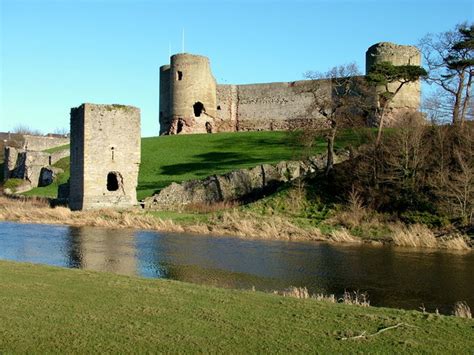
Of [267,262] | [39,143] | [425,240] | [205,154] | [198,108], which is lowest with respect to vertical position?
[267,262]

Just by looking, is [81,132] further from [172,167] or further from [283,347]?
[283,347]

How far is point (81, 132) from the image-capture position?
1073 inches

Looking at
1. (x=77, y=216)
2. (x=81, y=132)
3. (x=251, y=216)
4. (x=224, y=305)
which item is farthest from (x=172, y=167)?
(x=224, y=305)

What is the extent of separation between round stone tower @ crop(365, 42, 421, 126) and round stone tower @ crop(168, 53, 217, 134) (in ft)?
44.6

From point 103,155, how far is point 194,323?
21.9 meters

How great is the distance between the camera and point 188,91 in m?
44.1

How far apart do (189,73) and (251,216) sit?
77.0 feet

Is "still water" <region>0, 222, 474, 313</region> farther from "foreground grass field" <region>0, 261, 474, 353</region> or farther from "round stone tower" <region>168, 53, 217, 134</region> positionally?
"round stone tower" <region>168, 53, 217, 134</region>

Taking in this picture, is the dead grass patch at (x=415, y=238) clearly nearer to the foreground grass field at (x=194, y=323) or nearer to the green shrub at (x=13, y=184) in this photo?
the foreground grass field at (x=194, y=323)

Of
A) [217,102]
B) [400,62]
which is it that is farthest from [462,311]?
[217,102]

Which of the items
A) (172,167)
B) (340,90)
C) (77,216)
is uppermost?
(340,90)

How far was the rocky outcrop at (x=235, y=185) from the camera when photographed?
27484 mm

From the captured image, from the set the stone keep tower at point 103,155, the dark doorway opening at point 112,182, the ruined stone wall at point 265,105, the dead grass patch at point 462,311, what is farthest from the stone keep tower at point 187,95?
the dead grass patch at point 462,311

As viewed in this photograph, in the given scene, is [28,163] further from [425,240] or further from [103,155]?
[425,240]
